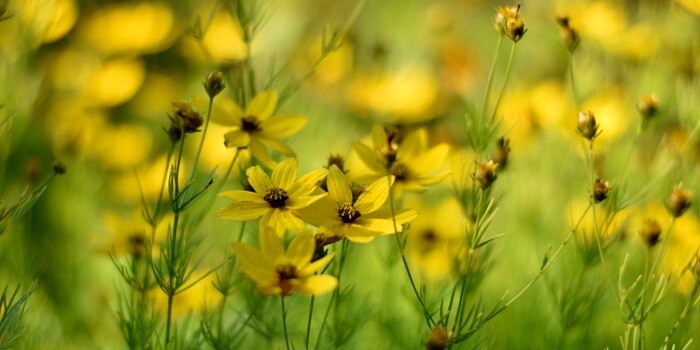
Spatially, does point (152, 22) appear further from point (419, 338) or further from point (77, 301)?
point (419, 338)

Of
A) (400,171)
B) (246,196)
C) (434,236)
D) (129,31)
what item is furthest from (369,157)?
(129,31)

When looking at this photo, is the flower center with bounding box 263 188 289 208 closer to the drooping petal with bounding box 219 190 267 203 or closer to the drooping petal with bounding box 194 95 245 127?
the drooping petal with bounding box 219 190 267 203

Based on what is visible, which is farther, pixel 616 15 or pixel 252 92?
pixel 616 15

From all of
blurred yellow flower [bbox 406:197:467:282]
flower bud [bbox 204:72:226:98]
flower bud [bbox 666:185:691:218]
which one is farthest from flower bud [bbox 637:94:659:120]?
flower bud [bbox 204:72:226:98]

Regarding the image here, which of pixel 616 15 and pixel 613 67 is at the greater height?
pixel 616 15

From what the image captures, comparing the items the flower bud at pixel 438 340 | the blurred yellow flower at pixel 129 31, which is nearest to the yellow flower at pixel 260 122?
the flower bud at pixel 438 340

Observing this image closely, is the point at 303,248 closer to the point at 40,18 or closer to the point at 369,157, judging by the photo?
the point at 369,157

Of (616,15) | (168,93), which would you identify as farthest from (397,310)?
(168,93)
